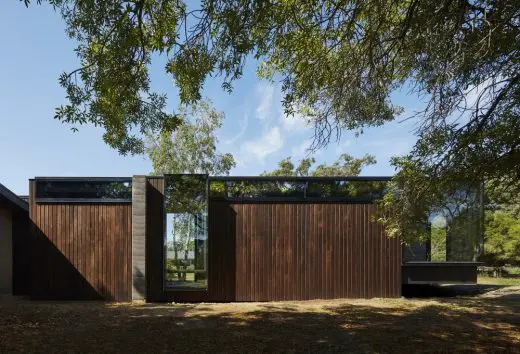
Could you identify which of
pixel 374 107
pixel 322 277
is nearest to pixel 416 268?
pixel 322 277

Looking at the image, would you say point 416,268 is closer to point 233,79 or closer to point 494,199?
point 494,199

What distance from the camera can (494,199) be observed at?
359 inches

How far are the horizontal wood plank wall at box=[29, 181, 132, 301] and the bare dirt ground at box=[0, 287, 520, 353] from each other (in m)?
1.32

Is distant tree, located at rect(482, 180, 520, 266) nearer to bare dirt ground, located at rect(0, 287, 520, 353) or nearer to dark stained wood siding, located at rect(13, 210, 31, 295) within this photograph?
bare dirt ground, located at rect(0, 287, 520, 353)

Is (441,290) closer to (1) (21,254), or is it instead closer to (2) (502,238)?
(2) (502,238)

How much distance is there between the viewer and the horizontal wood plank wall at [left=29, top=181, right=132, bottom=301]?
12.0 metres

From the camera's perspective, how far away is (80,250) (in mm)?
12070

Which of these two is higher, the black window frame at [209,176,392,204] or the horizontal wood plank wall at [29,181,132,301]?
the black window frame at [209,176,392,204]

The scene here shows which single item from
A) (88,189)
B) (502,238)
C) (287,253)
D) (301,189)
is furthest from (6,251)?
(502,238)

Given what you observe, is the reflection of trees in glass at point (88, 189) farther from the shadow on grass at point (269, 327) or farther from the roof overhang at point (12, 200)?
the shadow on grass at point (269, 327)

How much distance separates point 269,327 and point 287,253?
4.14 metres

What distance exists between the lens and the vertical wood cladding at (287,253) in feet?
38.8

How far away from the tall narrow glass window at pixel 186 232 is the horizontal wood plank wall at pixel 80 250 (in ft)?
3.60

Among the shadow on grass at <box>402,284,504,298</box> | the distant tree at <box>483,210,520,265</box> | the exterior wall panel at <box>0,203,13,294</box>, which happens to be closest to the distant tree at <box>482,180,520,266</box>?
the distant tree at <box>483,210,520,265</box>
